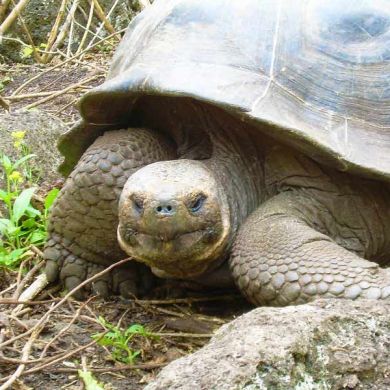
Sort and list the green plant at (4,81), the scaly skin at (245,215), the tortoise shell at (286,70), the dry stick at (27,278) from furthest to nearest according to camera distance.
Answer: the green plant at (4,81) → the dry stick at (27,278) → the tortoise shell at (286,70) → the scaly skin at (245,215)

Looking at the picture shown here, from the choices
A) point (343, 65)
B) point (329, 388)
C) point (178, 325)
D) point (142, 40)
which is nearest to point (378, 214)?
point (343, 65)

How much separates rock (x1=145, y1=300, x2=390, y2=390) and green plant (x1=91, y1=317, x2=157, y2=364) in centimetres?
78

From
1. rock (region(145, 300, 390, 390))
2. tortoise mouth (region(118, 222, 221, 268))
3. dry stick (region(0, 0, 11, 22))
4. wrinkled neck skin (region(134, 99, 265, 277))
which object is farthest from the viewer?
dry stick (region(0, 0, 11, 22))

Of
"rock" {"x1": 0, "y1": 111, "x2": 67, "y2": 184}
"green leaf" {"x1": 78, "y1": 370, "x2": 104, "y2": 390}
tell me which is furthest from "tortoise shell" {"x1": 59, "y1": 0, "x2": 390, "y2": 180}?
"rock" {"x1": 0, "y1": 111, "x2": 67, "y2": 184}

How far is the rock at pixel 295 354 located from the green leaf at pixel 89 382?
527 millimetres

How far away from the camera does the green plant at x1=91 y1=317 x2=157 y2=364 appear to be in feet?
9.52

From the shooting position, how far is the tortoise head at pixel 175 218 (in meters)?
2.93

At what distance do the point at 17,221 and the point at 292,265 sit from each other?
1641 millimetres

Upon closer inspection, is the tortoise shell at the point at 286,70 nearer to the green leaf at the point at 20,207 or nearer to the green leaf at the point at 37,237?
the green leaf at the point at 20,207

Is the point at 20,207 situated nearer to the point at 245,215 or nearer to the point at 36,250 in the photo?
the point at 36,250

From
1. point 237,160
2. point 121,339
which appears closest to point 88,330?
point 121,339

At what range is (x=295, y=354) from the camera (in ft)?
6.45

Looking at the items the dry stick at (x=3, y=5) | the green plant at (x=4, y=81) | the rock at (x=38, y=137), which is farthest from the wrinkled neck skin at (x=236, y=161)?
the dry stick at (x=3, y=5)

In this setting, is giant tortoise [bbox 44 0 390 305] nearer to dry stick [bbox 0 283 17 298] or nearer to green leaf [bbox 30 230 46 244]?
dry stick [bbox 0 283 17 298]
